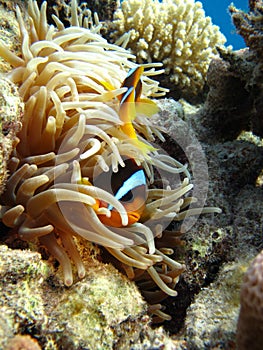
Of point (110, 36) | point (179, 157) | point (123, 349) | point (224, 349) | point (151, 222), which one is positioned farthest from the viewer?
point (110, 36)

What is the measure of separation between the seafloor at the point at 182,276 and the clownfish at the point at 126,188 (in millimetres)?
229

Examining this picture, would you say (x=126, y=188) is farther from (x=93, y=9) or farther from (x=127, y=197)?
(x=93, y=9)

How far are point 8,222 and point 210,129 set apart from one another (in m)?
1.88

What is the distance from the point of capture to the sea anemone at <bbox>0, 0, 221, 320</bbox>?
4.74 feet

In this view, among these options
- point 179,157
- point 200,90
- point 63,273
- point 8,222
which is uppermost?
point 200,90

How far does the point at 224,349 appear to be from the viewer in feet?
4.10

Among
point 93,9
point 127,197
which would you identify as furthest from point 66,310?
point 93,9

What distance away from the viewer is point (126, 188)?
1567 millimetres

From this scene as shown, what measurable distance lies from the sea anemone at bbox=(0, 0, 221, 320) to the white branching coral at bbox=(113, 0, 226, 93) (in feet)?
4.68

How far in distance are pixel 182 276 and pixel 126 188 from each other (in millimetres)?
730

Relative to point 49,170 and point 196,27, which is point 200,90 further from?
point 49,170

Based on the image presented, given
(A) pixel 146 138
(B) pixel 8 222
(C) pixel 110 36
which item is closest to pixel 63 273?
(B) pixel 8 222

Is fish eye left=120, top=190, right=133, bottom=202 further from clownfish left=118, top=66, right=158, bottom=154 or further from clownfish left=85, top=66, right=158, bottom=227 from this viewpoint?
clownfish left=118, top=66, right=158, bottom=154

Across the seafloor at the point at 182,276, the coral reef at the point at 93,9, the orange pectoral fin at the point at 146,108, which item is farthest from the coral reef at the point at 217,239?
the coral reef at the point at 93,9
